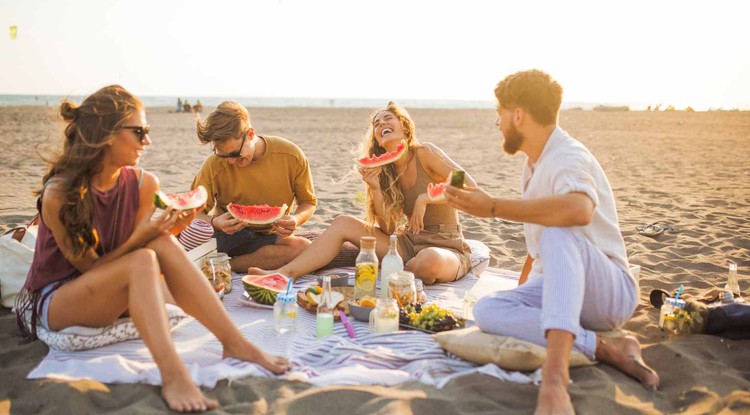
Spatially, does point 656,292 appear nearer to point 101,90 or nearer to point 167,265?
point 167,265

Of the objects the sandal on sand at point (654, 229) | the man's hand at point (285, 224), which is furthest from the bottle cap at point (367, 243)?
the sandal on sand at point (654, 229)

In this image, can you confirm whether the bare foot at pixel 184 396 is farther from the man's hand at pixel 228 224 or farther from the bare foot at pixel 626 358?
the bare foot at pixel 626 358

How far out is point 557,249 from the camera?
335 centimetres

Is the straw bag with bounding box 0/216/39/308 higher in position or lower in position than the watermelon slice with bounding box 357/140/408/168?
lower

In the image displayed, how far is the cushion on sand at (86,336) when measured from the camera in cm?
371

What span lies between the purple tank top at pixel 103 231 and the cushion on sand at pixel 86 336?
0.32 m

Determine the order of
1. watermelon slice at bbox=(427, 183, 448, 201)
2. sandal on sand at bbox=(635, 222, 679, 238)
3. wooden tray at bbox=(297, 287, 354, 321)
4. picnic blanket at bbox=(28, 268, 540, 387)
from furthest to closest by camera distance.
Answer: sandal on sand at bbox=(635, 222, 679, 238), wooden tray at bbox=(297, 287, 354, 321), watermelon slice at bbox=(427, 183, 448, 201), picnic blanket at bbox=(28, 268, 540, 387)

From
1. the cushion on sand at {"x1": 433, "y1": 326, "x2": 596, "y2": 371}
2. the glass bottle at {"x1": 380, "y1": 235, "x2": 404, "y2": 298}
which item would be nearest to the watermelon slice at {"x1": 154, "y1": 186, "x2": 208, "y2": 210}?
the glass bottle at {"x1": 380, "y1": 235, "x2": 404, "y2": 298}

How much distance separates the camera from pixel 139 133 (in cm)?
378

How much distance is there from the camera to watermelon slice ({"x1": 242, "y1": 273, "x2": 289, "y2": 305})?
479 centimetres

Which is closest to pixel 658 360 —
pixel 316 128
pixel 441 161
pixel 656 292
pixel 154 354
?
pixel 656 292

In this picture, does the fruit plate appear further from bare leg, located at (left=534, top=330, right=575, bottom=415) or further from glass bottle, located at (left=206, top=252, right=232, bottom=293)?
bare leg, located at (left=534, top=330, right=575, bottom=415)

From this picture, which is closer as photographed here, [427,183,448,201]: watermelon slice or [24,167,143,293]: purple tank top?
[24,167,143,293]: purple tank top

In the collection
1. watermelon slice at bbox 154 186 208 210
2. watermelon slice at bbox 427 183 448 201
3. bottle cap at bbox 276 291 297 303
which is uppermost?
watermelon slice at bbox 427 183 448 201
